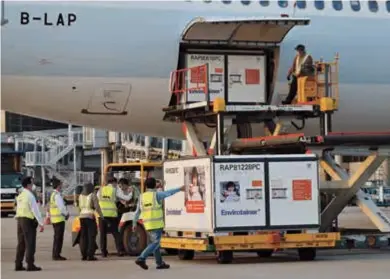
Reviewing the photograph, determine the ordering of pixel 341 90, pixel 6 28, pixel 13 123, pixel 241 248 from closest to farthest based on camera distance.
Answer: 1. pixel 241 248
2. pixel 6 28
3. pixel 341 90
4. pixel 13 123

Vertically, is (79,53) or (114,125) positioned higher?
(79,53)

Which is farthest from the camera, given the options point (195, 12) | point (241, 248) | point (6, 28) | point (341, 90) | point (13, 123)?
point (13, 123)

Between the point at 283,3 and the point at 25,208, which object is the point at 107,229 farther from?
the point at 283,3

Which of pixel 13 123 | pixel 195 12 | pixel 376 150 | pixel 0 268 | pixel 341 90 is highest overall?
pixel 13 123

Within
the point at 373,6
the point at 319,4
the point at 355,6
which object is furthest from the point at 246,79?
the point at 373,6

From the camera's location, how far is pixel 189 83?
51.5 ft

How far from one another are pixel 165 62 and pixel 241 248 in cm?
384

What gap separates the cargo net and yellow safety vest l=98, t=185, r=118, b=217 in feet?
7.35

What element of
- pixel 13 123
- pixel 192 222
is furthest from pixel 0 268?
pixel 13 123

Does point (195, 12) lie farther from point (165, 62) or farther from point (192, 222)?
point (192, 222)

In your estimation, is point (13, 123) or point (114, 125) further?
point (13, 123)

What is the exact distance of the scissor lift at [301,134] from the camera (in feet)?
49.2

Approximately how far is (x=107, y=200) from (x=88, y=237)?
42.2 inches

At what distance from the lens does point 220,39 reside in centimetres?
1582
